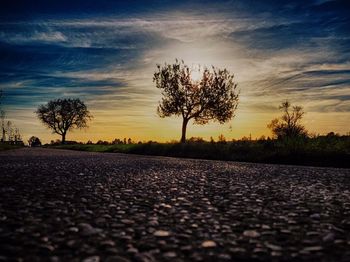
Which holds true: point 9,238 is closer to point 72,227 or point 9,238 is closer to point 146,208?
point 72,227

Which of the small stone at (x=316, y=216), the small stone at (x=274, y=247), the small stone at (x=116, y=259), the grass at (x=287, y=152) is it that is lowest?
the small stone at (x=116, y=259)

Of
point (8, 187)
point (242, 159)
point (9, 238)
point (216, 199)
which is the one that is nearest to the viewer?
point (9, 238)

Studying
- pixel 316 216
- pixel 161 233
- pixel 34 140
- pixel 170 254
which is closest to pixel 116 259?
pixel 170 254

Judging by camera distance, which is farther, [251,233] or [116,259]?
[251,233]

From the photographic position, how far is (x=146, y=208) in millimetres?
5738

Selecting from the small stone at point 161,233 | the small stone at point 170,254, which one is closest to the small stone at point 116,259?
the small stone at point 170,254

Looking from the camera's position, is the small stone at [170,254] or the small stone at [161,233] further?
the small stone at [161,233]

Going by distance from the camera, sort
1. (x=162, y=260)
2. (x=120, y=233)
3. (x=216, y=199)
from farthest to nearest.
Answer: (x=216, y=199) → (x=120, y=233) → (x=162, y=260)

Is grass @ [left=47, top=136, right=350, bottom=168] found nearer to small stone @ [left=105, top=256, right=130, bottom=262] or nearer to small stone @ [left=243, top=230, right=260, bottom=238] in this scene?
small stone @ [left=243, top=230, right=260, bottom=238]

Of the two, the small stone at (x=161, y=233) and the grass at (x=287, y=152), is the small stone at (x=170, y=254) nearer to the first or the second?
the small stone at (x=161, y=233)

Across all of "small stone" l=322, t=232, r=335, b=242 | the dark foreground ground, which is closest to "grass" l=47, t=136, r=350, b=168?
the dark foreground ground

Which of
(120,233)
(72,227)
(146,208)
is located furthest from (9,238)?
(146,208)

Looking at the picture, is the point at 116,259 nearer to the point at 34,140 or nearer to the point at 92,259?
the point at 92,259

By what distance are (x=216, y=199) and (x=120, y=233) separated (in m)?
3.07
